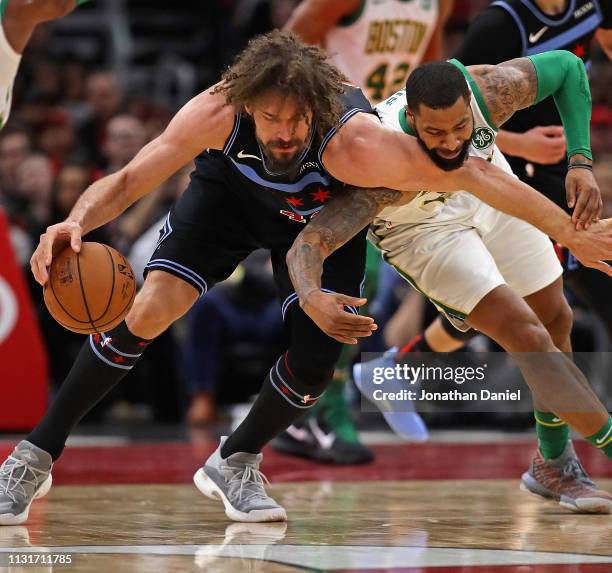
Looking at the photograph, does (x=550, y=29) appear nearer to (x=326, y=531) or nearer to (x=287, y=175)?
(x=287, y=175)

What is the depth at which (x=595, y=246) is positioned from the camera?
4016mm

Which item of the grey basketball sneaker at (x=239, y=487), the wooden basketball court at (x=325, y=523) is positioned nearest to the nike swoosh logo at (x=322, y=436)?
the wooden basketball court at (x=325, y=523)

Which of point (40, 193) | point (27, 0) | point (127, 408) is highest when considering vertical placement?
point (27, 0)

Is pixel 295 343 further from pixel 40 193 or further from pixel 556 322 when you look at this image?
pixel 40 193

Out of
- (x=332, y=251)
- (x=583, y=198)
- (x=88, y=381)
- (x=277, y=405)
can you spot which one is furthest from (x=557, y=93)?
(x=88, y=381)

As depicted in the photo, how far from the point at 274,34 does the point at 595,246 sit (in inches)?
49.5

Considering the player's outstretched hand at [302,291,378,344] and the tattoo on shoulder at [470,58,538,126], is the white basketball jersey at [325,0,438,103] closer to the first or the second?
the tattoo on shoulder at [470,58,538,126]

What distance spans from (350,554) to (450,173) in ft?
4.15

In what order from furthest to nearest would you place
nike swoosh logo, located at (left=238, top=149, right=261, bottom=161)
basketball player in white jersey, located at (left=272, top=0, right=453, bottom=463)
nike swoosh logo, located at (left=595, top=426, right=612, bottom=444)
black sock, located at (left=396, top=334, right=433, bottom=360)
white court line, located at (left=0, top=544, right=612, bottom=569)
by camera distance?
basketball player in white jersey, located at (left=272, top=0, right=453, bottom=463)
black sock, located at (left=396, top=334, right=433, bottom=360)
nike swoosh logo, located at (left=595, top=426, right=612, bottom=444)
nike swoosh logo, located at (left=238, top=149, right=261, bottom=161)
white court line, located at (left=0, top=544, right=612, bottom=569)

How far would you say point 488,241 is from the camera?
15.8ft

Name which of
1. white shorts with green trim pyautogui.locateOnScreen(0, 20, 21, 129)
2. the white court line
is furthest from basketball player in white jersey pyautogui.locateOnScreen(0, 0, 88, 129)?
the white court line

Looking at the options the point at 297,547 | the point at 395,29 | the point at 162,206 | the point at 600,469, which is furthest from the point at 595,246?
the point at 162,206

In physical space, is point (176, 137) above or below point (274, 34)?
below

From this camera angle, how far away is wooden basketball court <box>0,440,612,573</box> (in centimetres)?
336
